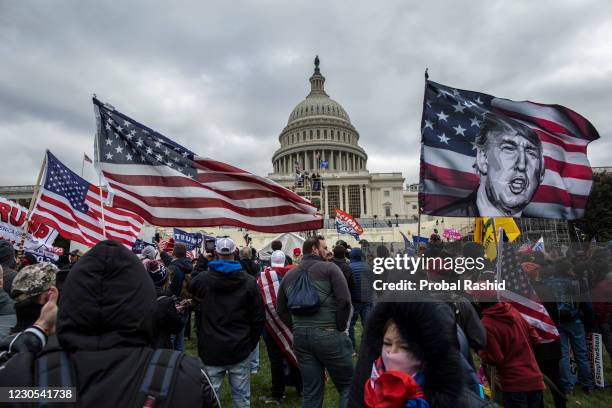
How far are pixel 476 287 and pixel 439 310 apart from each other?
2.05 m

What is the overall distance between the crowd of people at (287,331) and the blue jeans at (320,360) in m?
0.01

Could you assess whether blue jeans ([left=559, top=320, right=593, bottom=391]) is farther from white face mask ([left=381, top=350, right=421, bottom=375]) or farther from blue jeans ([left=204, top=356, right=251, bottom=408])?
white face mask ([left=381, top=350, right=421, bottom=375])

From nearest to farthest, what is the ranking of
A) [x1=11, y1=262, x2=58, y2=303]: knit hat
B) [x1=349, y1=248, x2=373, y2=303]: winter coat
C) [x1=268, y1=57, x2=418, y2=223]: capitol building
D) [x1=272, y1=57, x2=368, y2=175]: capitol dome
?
[x1=11, y1=262, x2=58, y2=303]: knit hat → [x1=349, y1=248, x2=373, y2=303]: winter coat → [x1=268, y1=57, x2=418, y2=223]: capitol building → [x1=272, y1=57, x2=368, y2=175]: capitol dome

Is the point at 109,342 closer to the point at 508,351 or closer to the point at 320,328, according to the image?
the point at 320,328

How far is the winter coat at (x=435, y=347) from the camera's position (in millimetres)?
1629

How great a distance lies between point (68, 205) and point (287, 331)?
3907 millimetres

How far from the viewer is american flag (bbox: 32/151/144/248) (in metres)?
5.94

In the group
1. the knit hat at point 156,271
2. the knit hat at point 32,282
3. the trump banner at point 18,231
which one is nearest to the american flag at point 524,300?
the knit hat at point 156,271

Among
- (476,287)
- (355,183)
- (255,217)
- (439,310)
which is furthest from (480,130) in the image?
(355,183)

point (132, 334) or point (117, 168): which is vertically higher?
point (117, 168)

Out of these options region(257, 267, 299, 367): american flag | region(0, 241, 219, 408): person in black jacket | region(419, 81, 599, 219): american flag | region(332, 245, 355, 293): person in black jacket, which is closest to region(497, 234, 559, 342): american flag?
region(419, 81, 599, 219): american flag

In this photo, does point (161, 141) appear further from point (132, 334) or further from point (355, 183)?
point (355, 183)

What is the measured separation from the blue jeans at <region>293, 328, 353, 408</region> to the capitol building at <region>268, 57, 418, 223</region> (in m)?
61.8

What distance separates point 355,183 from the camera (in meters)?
73.6
